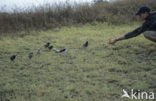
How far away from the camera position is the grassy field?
13.0 feet

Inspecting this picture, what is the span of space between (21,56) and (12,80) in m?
2.12

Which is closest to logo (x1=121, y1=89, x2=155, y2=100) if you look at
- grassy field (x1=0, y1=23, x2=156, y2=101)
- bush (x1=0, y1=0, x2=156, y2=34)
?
grassy field (x1=0, y1=23, x2=156, y2=101)

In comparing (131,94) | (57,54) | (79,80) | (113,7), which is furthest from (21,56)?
(113,7)

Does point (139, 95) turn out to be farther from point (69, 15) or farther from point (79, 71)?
point (69, 15)

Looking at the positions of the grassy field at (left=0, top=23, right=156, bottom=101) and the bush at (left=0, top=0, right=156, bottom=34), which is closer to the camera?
the grassy field at (left=0, top=23, right=156, bottom=101)

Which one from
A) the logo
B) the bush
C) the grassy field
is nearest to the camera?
the logo

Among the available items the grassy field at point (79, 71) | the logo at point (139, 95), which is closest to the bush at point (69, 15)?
the grassy field at point (79, 71)

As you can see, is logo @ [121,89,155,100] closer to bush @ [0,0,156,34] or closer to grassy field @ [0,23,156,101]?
grassy field @ [0,23,156,101]

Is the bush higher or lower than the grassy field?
higher

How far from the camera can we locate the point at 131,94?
3.84m

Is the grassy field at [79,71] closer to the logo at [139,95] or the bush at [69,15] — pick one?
the logo at [139,95]

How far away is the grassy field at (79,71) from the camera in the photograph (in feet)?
13.0

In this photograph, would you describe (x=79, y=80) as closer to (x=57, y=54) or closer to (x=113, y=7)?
(x=57, y=54)

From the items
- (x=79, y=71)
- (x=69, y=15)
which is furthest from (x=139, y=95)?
(x=69, y=15)
